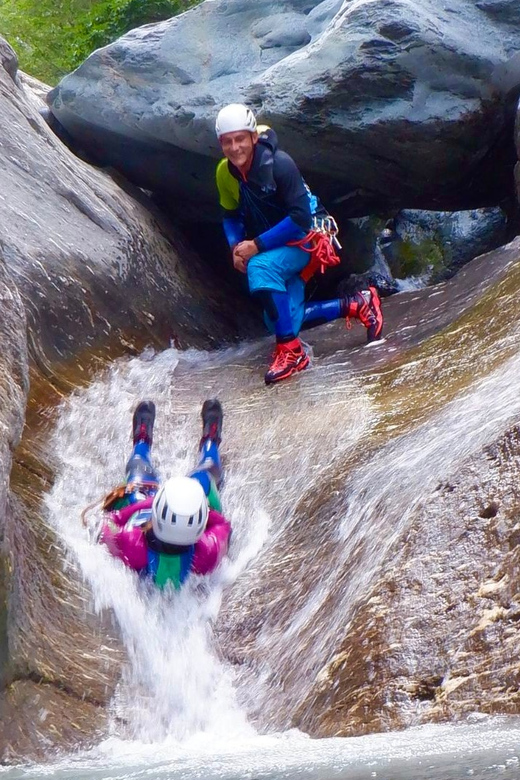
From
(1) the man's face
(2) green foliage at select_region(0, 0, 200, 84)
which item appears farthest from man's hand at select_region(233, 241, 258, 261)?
(2) green foliage at select_region(0, 0, 200, 84)

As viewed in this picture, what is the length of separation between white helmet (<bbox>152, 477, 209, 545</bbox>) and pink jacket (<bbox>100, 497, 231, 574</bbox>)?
0.43 feet

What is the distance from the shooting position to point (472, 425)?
5.27 m

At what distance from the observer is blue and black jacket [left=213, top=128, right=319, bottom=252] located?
25.4 feet

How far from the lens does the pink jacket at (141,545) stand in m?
5.95

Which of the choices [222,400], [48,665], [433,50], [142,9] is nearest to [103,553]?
[48,665]

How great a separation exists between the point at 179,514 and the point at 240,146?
3.31m

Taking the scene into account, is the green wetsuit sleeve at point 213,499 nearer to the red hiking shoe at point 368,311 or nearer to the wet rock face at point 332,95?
the red hiking shoe at point 368,311

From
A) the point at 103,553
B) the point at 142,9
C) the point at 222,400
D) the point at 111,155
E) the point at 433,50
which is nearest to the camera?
the point at 103,553

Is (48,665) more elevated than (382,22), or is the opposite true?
(382,22)

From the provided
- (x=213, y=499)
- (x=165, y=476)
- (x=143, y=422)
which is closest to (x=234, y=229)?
(x=143, y=422)

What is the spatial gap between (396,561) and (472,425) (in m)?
1.04

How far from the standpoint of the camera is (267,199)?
8.01 meters

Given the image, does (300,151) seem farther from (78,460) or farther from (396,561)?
(396,561)

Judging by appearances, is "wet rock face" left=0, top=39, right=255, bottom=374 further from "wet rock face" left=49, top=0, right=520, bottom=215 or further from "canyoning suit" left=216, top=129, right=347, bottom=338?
"canyoning suit" left=216, top=129, right=347, bottom=338
